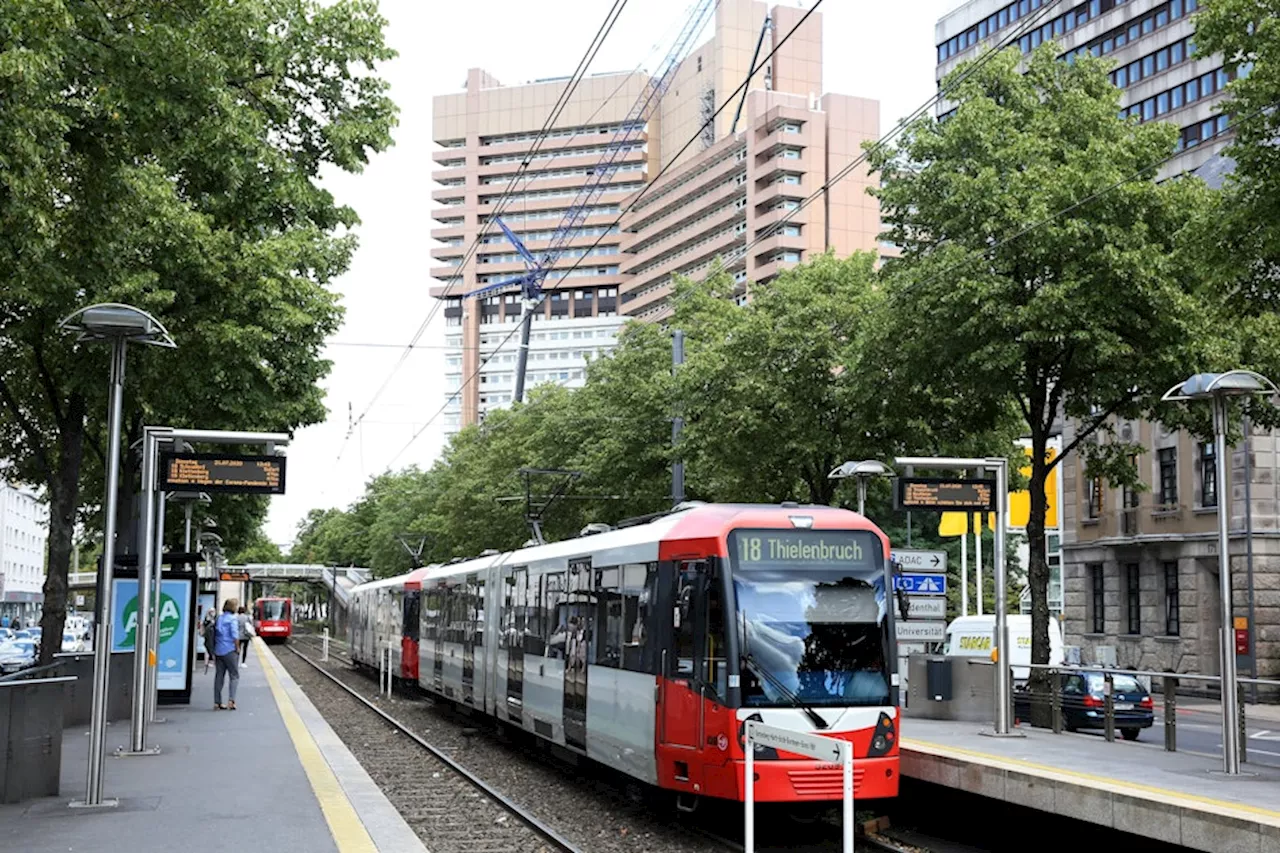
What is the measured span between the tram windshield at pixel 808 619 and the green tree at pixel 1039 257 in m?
9.08

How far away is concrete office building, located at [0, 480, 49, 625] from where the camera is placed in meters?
111

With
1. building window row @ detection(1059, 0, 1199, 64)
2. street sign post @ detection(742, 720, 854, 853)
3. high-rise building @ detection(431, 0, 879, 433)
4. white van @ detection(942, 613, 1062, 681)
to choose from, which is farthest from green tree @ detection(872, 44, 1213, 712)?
high-rise building @ detection(431, 0, 879, 433)

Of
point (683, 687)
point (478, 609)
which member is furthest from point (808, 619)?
point (478, 609)

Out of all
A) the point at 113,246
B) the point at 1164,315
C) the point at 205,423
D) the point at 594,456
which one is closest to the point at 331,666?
the point at 594,456

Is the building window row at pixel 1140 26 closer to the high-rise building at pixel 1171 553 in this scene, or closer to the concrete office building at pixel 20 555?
the high-rise building at pixel 1171 553

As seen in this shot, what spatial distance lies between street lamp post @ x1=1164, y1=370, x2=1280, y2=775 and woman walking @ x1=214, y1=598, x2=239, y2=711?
1661 centimetres

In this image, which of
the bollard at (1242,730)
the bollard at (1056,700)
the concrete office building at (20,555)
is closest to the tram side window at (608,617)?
the bollard at (1056,700)

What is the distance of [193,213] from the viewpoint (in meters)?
21.2

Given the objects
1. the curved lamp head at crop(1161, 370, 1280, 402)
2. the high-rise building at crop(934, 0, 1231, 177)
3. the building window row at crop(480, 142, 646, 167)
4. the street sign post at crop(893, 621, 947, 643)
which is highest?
the building window row at crop(480, 142, 646, 167)

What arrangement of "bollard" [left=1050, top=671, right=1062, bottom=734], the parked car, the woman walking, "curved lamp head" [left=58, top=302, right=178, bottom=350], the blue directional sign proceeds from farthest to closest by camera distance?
the parked car, the blue directional sign, the woman walking, "bollard" [left=1050, top=671, right=1062, bottom=734], "curved lamp head" [left=58, top=302, right=178, bottom=350]

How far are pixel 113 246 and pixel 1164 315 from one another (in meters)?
15.3

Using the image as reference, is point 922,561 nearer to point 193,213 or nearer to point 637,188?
point 193,213

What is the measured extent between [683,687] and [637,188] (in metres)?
152

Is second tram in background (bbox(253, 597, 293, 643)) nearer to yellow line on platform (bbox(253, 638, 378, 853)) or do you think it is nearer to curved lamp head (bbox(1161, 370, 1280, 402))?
yellow line on platform (bbox(253, 638, 378, 853))
